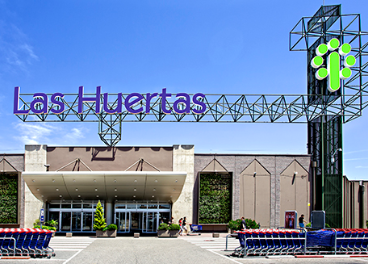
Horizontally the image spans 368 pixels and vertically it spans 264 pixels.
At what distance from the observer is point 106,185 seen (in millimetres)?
32625

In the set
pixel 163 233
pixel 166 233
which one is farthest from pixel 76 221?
pixel 166 233

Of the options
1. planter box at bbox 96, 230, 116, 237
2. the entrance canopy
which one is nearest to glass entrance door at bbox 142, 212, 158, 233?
the entrance canopy

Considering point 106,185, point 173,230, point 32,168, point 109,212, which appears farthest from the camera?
point 109,212

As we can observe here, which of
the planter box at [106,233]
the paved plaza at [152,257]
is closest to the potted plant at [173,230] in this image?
the planter box at [106,233]

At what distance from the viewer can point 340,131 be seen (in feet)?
119

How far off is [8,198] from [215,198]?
1846cm

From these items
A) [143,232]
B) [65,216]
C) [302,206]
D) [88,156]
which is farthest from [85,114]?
[302,206]

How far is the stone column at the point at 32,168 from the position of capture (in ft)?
115

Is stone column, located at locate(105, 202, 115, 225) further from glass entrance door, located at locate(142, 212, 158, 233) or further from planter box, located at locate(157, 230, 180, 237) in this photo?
planter box, located at locate(157, 230, 180, 237)

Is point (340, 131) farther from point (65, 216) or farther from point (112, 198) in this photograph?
point (65, 216)

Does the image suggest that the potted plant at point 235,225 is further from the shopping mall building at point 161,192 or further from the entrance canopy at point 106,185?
the entrance canopy at point 106,185

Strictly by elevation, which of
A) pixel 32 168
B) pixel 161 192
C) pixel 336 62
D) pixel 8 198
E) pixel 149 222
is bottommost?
pixel 149 222

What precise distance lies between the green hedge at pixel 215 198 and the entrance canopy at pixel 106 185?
9.17ft

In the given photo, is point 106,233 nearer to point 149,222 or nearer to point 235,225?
point 149,222
